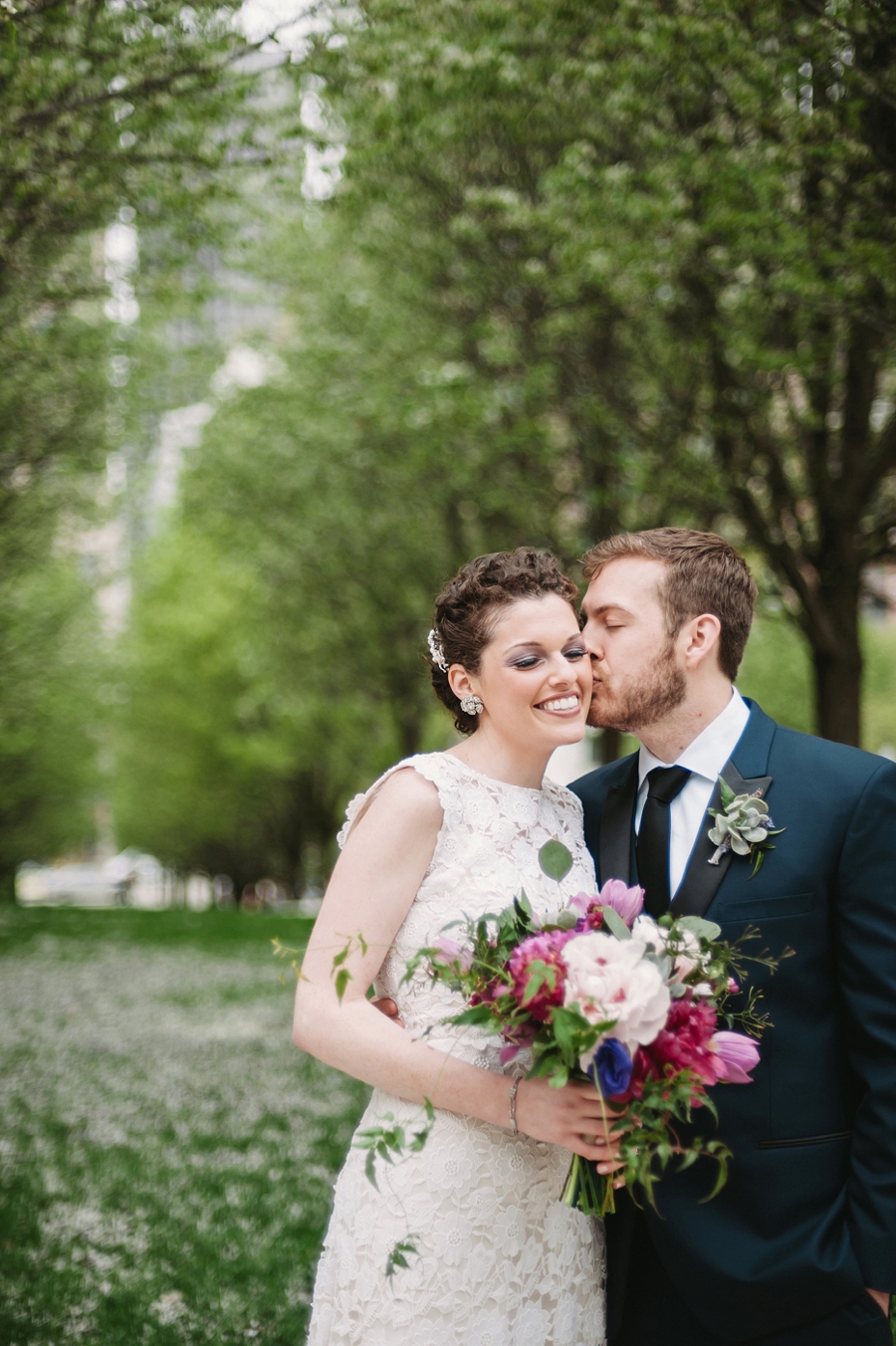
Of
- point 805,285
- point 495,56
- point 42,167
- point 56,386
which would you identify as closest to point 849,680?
point 805,285

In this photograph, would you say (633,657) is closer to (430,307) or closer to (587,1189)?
(587,1189)

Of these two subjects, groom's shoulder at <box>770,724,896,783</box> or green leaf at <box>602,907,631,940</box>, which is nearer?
green leaf at <box>602,907,631,940</box>

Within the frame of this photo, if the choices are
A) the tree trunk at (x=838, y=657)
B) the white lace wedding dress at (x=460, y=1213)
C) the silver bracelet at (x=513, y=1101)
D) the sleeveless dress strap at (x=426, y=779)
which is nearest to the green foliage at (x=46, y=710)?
the tree trunk at (x=838, y=657)

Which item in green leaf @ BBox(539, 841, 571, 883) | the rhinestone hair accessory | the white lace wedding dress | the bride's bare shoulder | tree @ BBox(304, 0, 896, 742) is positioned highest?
tree @ BBox(304, 0, 896, 742)

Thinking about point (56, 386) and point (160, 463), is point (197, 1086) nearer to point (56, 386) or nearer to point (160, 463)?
point (56, 386)

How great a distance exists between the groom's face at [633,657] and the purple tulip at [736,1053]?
992mm

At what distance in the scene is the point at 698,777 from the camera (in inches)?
115

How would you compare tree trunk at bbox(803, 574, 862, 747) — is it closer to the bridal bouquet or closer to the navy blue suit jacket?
the navy blue suit jacket

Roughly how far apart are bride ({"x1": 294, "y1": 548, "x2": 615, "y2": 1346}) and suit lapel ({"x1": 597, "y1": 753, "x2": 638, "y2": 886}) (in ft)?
0.29

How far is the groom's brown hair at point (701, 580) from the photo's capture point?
301 cm

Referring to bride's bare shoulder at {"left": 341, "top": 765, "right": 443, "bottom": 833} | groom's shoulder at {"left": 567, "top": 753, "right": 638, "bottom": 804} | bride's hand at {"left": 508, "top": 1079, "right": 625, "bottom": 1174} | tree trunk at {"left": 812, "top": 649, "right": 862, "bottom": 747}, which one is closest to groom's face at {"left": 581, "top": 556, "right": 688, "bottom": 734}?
groom's shoulder at {"left": 567, "top": 753, "right": 638, "bottom": 804}

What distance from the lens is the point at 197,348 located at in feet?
47.7

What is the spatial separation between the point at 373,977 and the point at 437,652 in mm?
986

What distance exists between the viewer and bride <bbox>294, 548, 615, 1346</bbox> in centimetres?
259
